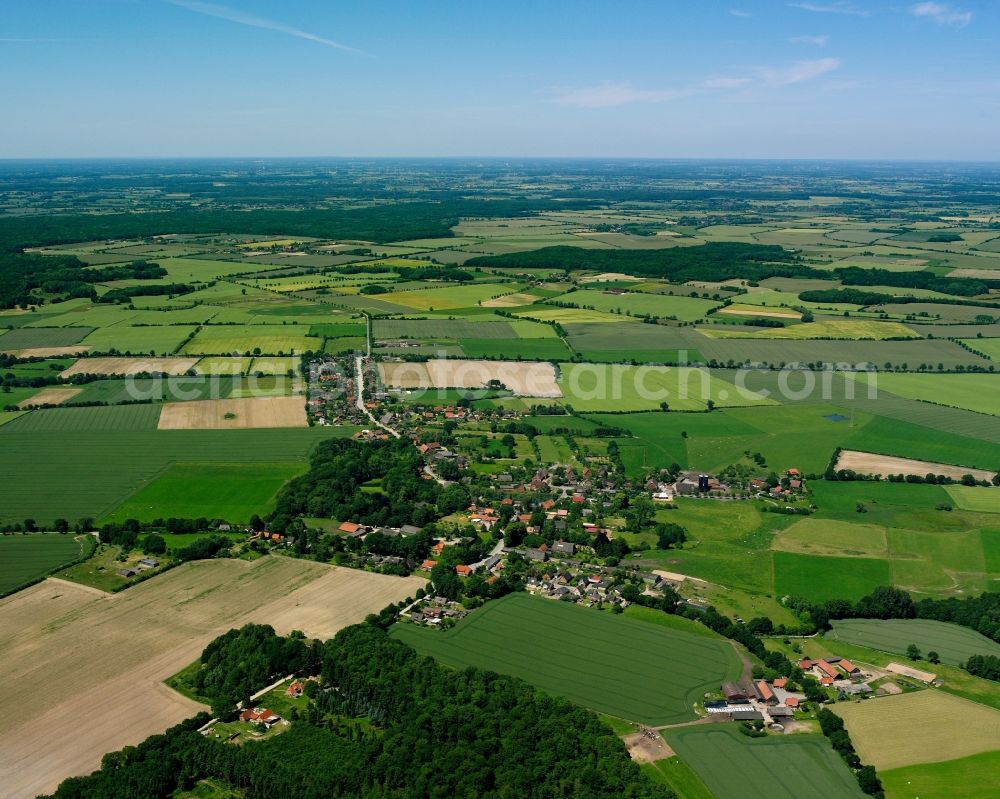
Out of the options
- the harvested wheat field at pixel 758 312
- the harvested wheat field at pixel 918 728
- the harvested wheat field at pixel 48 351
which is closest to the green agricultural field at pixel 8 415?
the harvested wheat field at pixel 48 351

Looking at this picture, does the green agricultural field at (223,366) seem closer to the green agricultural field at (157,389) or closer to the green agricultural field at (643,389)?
the green agricultural field at (157,389)

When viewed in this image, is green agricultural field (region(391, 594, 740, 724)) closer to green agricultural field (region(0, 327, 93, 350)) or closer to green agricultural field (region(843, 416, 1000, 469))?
green agricultural field (region(843, 416, 1000, 469))

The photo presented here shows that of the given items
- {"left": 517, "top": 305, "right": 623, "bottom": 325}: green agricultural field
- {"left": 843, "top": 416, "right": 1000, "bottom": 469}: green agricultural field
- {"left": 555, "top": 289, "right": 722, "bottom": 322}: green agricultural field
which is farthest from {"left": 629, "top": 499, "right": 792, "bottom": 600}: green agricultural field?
{"left": 555, "top": 289, "right": 722, "bottom": 322}: green agricultural field

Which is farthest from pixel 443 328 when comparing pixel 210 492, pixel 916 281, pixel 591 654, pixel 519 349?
pixel 916 281

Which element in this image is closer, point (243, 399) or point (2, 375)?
point (243, 399)

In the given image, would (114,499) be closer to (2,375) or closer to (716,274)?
(2,375)

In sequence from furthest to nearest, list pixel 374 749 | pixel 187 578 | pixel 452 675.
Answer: pixel 187 578, pixel 452 675, pixel 374 749

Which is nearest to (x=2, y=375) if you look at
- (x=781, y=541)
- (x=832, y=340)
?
(x=781, y=541)
